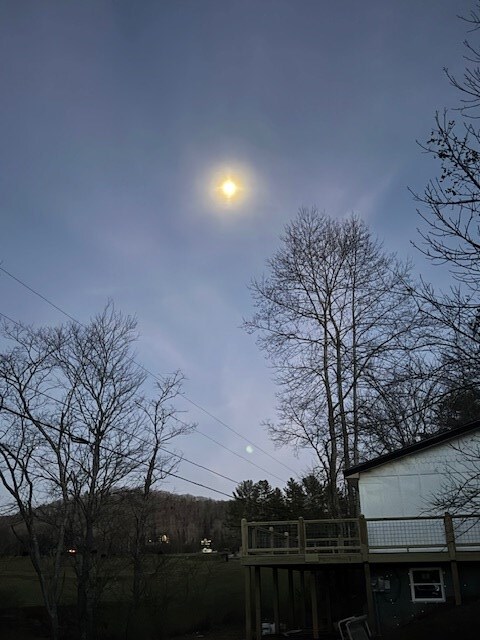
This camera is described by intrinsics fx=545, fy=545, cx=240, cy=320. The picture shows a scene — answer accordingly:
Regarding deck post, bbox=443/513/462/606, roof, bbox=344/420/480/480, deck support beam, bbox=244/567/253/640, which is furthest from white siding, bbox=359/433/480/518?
deck support beam, bbox=244/567/253/640

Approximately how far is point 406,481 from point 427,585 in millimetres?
2844

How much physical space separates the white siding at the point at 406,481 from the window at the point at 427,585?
1.60m

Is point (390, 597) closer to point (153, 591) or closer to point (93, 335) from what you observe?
point (153, 591)

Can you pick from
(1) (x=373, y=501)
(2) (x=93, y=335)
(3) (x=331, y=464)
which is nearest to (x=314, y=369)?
(3) (x=331, y=464)

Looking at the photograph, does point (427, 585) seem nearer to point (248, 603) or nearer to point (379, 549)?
point (379, 549)

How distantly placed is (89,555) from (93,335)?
804cm

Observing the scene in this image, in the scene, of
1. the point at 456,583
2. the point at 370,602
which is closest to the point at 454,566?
the point at 456,583

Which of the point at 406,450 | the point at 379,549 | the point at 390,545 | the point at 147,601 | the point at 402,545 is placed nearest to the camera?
→ the point at 402,545

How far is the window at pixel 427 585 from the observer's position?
1524 cm

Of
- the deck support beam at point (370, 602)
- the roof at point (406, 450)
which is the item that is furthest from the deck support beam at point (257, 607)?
the roof at point (406, 450)

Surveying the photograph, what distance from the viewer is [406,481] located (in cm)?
1631

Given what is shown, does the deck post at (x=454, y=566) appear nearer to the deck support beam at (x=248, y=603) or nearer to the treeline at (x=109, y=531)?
the deck support beam at (x=248, y=603)

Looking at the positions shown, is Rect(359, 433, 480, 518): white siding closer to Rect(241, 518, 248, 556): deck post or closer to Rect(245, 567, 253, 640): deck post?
Rect(241, 518, 248, 556): deck post

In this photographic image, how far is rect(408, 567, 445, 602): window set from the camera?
15242 mm
